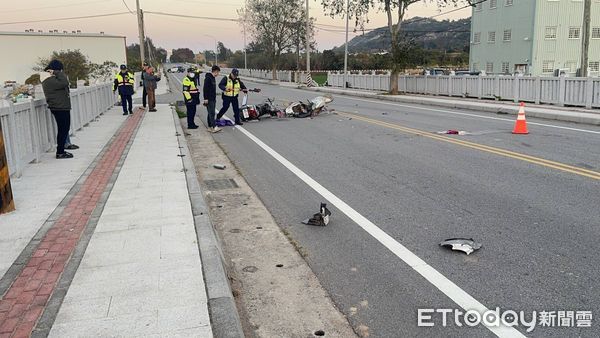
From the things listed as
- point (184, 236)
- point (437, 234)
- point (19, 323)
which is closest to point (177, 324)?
point (19, 323)

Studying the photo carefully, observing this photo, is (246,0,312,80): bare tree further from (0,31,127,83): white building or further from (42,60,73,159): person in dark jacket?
(42,60,73,159): person in dark jacket

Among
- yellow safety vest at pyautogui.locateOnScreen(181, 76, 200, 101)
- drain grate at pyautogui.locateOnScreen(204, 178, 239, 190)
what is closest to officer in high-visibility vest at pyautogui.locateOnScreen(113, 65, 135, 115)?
yellow safety vest at pyautogui.locateOnScreen(181, 76, 200, 101)

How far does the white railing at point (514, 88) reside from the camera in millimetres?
19984

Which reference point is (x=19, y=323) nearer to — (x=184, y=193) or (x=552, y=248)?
(x=184, y=193)

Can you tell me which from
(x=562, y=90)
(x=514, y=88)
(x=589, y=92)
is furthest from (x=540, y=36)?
(x=589, y=92)

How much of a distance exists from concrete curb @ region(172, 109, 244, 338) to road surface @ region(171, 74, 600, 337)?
0.90 m

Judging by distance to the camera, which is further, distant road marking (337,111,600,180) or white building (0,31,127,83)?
white building (0,31,127,83)

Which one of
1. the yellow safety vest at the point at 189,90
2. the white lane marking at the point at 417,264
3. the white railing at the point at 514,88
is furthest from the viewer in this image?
the white railing at the point at 514,88

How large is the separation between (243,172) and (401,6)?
27.0m

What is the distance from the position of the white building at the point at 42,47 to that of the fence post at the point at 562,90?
7605 cm

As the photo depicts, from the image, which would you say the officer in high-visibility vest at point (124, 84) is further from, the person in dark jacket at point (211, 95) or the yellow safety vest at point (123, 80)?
the person in dark jacket at point (211, 95)

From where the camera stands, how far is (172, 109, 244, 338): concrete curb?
→ 378 cm

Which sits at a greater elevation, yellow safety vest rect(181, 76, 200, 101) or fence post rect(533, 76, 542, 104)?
yellow safety vest rect(181, 76, 200, 101)

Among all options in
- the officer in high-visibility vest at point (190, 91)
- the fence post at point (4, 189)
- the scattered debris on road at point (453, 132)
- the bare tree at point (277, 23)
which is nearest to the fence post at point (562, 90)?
the scattered debris on road at point (453, 132)
